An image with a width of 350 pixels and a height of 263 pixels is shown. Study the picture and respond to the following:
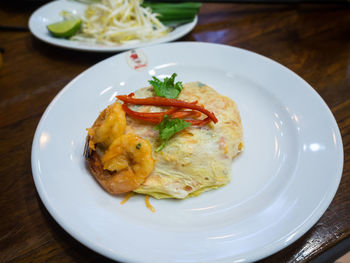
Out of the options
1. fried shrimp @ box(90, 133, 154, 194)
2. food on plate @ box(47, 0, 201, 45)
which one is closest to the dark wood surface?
food on plate @ box(47, 0, 201, 45)

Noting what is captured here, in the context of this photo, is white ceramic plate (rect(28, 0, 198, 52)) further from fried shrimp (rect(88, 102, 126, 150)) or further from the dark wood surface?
fried shrimp (rect(88, 102, 126, 150))

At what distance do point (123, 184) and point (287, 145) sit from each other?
3.87ft

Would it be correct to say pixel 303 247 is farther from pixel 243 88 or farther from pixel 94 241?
pixel 243 88

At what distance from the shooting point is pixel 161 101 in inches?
76.9

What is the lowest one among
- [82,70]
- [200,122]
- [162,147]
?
[82,70]

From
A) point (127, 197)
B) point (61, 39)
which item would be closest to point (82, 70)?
point (61, 39)

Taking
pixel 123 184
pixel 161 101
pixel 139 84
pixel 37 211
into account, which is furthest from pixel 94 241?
pixel 139 84

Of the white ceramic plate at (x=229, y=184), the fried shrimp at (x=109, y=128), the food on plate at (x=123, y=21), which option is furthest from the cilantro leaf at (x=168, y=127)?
the food on plate at (x=123, y=21)

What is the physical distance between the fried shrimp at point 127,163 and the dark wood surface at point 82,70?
41cm

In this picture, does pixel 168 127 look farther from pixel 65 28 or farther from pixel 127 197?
pixel 65 28

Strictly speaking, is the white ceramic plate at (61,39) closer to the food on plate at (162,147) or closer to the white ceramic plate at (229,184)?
the white ceramic plate at (229,184)

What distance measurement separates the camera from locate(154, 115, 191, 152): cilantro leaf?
1.76 m

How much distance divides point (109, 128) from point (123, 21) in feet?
7.54

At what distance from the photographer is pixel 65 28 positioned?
326 centimetres
